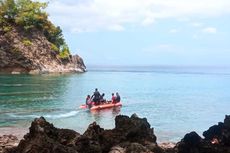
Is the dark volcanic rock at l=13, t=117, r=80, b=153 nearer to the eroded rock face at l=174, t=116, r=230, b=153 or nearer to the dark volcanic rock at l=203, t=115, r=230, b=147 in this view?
the eroded rock face at l=174, t=116, r=230, b=153

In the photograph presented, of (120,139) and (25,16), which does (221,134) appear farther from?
(25,16)

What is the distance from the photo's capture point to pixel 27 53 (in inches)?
4929

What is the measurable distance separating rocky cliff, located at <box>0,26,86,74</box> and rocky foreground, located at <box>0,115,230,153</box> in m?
100

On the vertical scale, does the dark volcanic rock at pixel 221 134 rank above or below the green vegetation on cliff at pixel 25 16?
below

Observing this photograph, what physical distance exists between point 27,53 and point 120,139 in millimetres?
105059

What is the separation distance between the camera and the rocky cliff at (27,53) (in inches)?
4820

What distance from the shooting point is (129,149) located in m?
20.7

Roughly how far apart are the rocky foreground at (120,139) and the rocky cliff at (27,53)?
100096 millimetres

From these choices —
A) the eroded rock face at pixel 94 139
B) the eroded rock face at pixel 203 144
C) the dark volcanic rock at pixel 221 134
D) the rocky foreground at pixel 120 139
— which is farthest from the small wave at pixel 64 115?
the eroded rock face at pixel 203 144

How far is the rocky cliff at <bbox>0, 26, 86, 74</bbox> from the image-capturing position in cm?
12243

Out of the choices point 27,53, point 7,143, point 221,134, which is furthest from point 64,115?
point 27,53

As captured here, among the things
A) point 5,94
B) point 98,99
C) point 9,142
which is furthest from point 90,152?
point 5,94

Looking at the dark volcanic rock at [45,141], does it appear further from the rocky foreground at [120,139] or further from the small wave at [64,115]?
the small wave at [64,115]

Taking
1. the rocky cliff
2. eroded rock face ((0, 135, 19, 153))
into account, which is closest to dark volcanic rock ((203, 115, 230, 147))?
eroded rock face ((0, 135, 19, 153))
